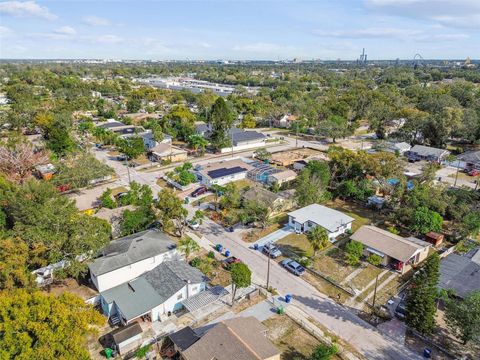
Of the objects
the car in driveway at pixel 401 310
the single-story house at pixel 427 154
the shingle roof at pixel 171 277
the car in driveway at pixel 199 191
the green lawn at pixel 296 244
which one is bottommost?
the green lawn at pixel 296 244

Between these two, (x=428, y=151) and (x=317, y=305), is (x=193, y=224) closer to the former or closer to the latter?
(x=317, y=305)

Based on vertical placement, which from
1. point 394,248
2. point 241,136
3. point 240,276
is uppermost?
point 241,136

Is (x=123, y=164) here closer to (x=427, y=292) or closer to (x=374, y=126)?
(x=427, y=292)

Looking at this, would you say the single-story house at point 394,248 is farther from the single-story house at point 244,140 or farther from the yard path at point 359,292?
the single-story house at point 244,140

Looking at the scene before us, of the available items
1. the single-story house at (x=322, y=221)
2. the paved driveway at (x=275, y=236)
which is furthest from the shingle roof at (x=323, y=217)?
the paved driveway at (x=275, y=236)

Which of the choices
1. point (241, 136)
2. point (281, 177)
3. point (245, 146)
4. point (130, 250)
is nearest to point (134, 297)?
point (130, 250)

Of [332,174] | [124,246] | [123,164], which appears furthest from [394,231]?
[123,164]
